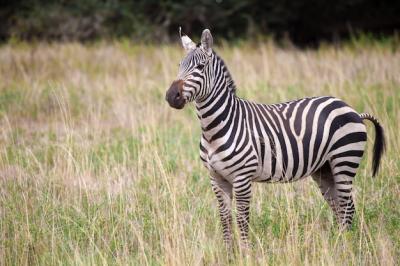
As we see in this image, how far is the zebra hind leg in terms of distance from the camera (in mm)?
4934

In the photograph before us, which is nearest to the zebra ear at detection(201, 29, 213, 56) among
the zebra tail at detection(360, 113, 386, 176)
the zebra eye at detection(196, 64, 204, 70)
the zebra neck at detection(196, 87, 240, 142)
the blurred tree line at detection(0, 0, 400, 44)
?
the zebra eye at detection(196, 64, 204, 70)

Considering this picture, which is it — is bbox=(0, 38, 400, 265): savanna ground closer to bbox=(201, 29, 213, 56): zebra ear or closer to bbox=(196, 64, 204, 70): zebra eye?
bbox=(196, 64, 204, 70): zebra eye

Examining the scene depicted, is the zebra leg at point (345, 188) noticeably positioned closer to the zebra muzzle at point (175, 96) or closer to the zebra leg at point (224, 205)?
the zebra leg at point (224, 205)

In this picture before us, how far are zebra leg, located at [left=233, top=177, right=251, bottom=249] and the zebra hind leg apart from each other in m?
0.89

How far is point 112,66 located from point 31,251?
325 inches

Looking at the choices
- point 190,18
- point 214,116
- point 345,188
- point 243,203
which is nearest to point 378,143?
point 345,188

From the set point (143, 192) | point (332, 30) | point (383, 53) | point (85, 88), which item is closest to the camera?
point (143, 192)

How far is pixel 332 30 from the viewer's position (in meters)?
21.5

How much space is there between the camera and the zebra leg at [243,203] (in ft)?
14.7

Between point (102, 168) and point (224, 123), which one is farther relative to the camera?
point (102, 168)

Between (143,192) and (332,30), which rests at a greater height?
(332,30)

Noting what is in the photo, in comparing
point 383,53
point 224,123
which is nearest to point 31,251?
point 224,123

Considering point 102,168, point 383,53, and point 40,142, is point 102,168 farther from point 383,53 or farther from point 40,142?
point 383,53

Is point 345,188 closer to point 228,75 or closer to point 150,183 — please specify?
point 228,75
